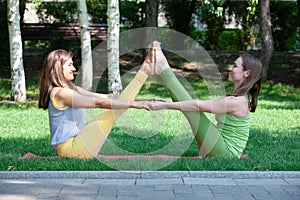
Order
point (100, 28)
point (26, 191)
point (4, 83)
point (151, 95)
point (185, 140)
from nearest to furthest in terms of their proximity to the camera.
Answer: point (26, 191)
point (185, 140)
point (151, 95)
point (4, 83)
point (100, 28)

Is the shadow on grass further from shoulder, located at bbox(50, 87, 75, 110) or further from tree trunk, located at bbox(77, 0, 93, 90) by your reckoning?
tree trunk, located at bbox(77, 0, 93, 90)

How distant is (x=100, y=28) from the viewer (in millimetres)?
20234

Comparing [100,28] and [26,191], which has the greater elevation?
[100,28]

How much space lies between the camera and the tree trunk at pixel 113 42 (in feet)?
44.7

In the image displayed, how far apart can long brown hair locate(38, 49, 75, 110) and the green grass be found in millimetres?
790

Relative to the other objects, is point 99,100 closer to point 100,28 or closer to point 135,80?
point 135,80

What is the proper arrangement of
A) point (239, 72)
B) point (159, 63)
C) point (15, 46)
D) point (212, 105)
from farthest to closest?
point (15, 46), point (239, 72), point (159, 63), point (212, 105)

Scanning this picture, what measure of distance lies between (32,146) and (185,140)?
7.06 ft

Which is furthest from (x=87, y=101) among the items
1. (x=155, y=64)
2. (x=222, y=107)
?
(x=222, y=107)

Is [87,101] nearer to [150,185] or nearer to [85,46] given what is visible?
[150,185]

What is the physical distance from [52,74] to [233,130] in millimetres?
2248

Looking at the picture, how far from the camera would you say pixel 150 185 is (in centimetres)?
573

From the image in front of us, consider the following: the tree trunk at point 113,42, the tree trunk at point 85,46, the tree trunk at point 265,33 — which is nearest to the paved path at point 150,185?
the tree trunk at point 85,46

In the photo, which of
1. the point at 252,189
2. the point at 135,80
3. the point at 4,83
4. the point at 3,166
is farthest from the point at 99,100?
the point at 4,83
